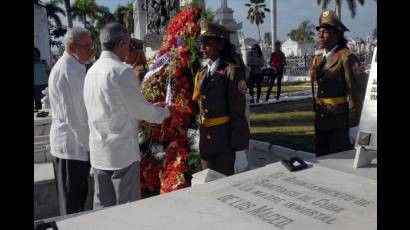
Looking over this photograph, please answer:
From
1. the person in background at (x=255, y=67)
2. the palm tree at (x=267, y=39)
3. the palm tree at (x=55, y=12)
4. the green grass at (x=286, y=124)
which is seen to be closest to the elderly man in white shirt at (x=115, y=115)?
the green grass at (x=286, y=124)

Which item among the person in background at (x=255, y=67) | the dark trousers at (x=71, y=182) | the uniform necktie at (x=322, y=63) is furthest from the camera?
the person in background at (x=255, y=67)

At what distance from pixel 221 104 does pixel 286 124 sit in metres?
5.37

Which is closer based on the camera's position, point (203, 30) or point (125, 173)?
point (125, 173)

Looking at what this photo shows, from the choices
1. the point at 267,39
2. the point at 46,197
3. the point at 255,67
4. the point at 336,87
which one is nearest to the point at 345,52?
the point at 336,87

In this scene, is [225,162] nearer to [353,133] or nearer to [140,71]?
[353,133]

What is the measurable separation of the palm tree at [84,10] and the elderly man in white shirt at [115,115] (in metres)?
45.9

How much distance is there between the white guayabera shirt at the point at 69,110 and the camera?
324cm

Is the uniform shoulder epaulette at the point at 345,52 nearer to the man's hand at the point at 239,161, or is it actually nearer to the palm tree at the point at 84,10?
the man's hand at the point at 239,161

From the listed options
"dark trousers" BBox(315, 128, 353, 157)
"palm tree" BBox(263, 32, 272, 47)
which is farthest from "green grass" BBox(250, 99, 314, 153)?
"palm tree" BBox(263, 32, 272, 47)
